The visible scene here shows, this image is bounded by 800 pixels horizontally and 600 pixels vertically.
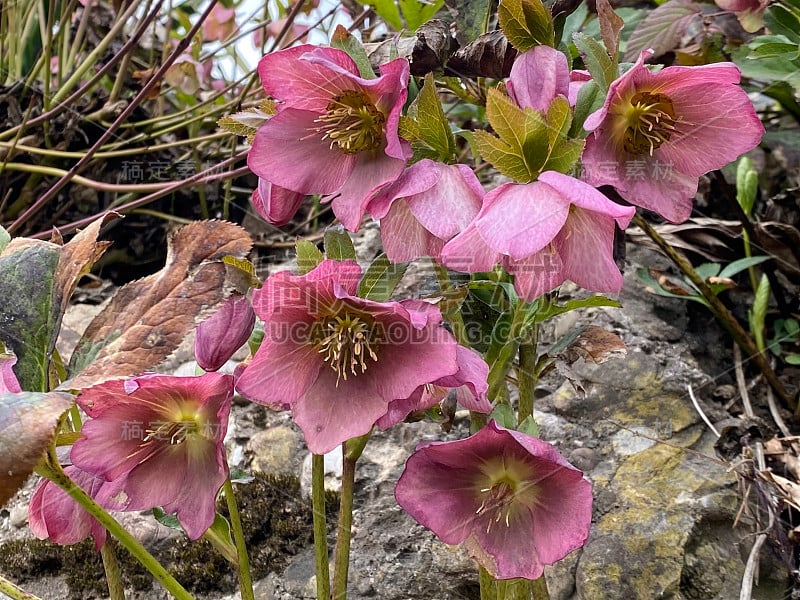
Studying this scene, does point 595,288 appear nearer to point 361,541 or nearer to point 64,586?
point 361,541

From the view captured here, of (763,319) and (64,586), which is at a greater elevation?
(64,586)

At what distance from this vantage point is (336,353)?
52 cm

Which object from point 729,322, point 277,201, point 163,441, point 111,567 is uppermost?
point 277,201

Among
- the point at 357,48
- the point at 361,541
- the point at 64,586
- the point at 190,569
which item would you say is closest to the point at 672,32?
the point at 357,48

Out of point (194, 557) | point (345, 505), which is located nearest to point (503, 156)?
point (345, 505)

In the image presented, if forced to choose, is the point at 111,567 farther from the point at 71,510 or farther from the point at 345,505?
the point at 345,505

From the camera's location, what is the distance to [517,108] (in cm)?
49

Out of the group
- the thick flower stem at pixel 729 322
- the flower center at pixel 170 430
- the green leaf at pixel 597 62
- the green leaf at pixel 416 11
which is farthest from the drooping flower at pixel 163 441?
the thick flower stem at pixel 729 322

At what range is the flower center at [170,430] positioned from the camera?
524mm

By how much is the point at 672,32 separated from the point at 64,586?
106 cm

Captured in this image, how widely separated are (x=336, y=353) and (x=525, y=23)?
0.88ft

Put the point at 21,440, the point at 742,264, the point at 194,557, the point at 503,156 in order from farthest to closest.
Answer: the point at 742,264 < the point at 194,557 < the point at 503,156 < the point at 21,440

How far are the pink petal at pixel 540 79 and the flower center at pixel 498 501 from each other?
27 cm

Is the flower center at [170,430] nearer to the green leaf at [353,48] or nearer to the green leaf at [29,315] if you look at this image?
the green leaf at [29,315]
